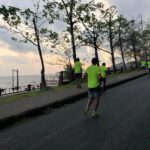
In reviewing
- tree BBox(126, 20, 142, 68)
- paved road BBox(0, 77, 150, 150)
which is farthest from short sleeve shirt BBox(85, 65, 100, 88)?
tree BBox(126, 20, 142, 68)

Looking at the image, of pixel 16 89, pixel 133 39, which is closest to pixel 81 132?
pixel 16 89

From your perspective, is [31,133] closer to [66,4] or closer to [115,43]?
[66,4]

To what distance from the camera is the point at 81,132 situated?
454 inches

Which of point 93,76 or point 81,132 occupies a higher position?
point 93,76

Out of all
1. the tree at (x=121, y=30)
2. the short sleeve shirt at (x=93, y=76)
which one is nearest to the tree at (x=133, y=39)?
the tree at (x=121, y=30)

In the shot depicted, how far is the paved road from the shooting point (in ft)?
32.0

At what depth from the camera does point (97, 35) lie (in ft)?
177

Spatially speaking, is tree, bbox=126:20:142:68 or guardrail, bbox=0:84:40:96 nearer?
guardrail, bbox=0:84:40:96

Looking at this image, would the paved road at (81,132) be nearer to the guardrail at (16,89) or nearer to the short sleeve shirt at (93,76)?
the short sleeve shirt at (93,76)

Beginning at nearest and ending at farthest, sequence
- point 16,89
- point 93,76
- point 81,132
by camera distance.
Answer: point 81,132 < point 93,76 < point 16,89

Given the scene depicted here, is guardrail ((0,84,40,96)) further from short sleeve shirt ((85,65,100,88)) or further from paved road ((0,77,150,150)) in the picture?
short sleeve shirt ((85,65,100,88))

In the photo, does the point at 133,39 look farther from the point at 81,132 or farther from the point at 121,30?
the point at 81,132

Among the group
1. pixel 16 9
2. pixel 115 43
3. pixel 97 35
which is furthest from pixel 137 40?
pixel 16 9

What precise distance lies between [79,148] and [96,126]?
3199mm
